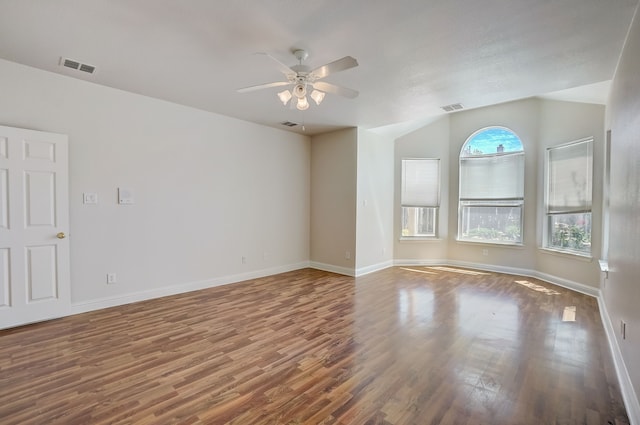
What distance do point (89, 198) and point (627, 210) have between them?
527cm

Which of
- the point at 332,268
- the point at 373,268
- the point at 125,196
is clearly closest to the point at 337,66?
the point at 125,196

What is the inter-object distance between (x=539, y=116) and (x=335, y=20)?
4.92 m

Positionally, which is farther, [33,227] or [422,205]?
[422,205]

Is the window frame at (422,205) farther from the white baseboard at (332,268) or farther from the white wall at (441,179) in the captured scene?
the white baseboard at (332,268)

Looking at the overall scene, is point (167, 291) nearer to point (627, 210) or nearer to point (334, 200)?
point (334, 200)

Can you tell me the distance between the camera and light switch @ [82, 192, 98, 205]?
355 cm

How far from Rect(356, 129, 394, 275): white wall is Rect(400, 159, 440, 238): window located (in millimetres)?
374

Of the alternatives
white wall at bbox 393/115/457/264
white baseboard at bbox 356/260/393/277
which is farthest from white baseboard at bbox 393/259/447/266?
white baseboard at bbox 356/260/393/277

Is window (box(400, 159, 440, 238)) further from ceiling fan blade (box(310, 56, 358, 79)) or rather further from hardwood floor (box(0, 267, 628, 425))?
ceiling fan blade (box(310, 56, 358, 79))

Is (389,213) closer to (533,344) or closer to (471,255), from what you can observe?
(471,255)

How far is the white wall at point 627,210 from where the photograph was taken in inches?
76.3

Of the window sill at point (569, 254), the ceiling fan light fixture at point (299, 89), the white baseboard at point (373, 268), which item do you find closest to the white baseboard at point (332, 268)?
the white baseboard at point (373, 268)

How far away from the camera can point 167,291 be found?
4254mm

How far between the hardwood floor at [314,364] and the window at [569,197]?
4.13 ft
